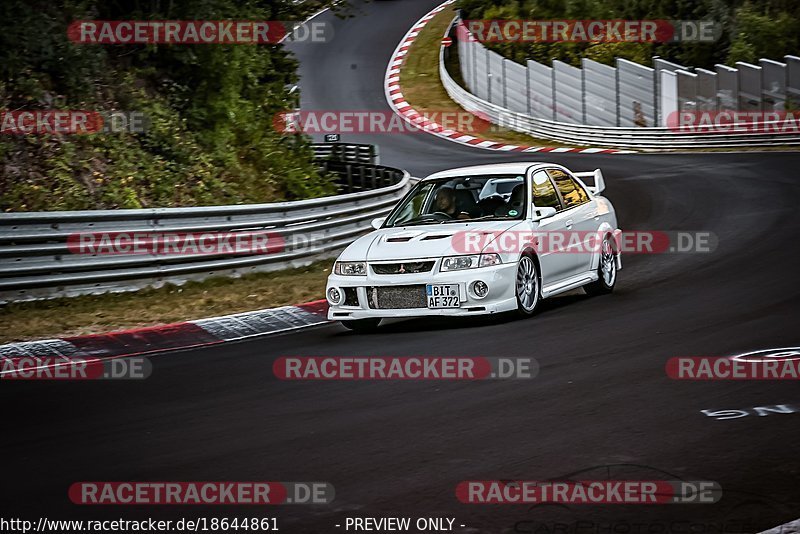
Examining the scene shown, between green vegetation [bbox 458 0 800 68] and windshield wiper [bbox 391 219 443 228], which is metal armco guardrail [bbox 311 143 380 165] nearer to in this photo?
windshield wiper [bbox 391 219 443 228]

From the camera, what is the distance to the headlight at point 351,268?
10.3 m

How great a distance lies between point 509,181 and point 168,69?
28.8 feet

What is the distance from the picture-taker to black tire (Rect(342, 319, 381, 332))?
10625 mm

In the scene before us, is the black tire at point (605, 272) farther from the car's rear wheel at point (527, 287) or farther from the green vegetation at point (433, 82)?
the green vegetation at point (433, 82)

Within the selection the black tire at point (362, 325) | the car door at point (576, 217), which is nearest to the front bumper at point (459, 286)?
the black tire at point (362, 325)

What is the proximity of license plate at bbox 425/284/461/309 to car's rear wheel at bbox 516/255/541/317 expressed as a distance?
25.5 inches

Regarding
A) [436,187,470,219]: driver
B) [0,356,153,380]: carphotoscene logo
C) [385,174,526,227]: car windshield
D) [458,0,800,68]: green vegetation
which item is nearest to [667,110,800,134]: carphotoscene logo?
[458,0,800,68]: green vegetation

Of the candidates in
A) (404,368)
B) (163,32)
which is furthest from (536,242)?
(163,32)

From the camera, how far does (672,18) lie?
43375 millimetres

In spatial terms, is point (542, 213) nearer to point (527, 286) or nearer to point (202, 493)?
point (527, 286)

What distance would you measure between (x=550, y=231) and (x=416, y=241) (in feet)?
4.75

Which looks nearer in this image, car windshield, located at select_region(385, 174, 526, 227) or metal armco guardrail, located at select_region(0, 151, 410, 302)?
car windshield, located at select_region(385, 174, 526, 227)

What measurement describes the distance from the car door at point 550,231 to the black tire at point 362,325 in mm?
1662

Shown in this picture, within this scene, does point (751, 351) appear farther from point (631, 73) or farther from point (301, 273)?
point (631, 73)
